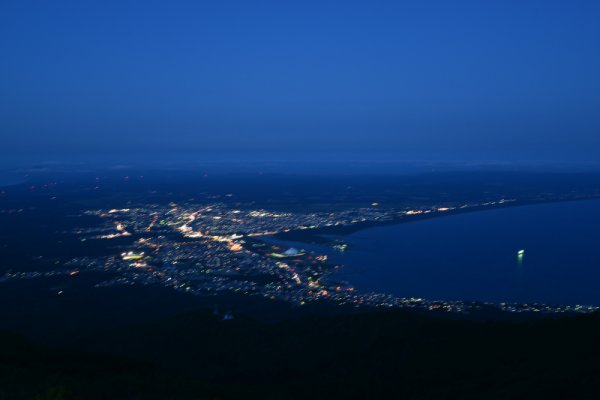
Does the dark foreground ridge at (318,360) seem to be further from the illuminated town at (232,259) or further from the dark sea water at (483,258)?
the dark sea water at (483,258)

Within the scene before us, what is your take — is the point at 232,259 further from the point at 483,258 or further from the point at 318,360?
the point at 318,360

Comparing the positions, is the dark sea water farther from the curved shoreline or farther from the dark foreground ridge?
the dark foreground ridge

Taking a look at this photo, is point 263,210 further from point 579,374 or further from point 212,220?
point 579,374

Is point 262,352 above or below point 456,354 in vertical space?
below

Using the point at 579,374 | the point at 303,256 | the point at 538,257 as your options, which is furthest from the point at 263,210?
the point at 579,374

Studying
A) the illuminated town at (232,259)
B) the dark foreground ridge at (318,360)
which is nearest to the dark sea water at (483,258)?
the illuminated town at (232,259)

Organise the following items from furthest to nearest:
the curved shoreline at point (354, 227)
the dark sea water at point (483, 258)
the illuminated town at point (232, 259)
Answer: the curved shoreline at point (354, 227)
the dark sea water at point (483, 258)
the illuminated town at point (232, 259)
